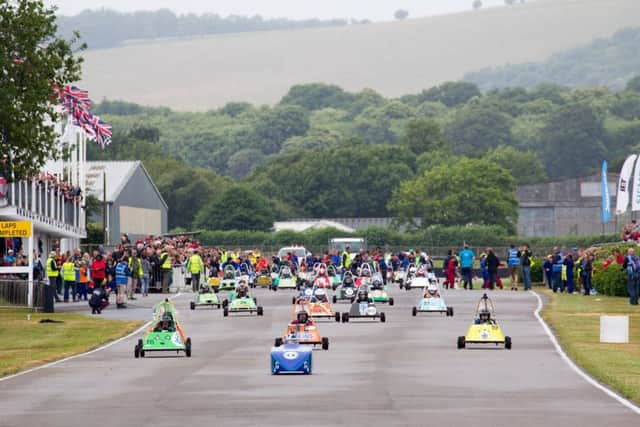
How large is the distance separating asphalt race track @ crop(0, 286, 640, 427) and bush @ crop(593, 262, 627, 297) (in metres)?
19.6

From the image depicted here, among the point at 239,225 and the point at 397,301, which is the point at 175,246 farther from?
the point at 239,225

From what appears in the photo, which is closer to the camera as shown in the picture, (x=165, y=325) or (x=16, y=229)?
(x=165, y=325)

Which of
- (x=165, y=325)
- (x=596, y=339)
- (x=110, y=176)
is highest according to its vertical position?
(x=110, y=176)

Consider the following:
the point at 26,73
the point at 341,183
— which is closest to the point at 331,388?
the point at 26,73

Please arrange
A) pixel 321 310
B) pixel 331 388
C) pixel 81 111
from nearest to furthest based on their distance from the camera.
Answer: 1. pixel 331 388
2. pixel 321 310
3. pixel 81 111

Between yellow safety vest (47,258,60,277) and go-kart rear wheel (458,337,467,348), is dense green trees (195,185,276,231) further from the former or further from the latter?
go-kart rear wheel (458,337,467,348)

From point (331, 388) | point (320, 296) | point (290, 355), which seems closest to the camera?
point (331, 388)

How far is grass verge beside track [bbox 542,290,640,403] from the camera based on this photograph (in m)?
24.4

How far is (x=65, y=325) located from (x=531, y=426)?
25531 mm

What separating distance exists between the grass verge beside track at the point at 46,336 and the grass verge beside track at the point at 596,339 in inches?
420

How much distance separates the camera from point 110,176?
350 feet

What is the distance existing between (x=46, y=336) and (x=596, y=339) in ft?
45.6

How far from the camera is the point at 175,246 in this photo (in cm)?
6975

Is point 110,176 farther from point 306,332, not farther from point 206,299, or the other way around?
point 306,332
